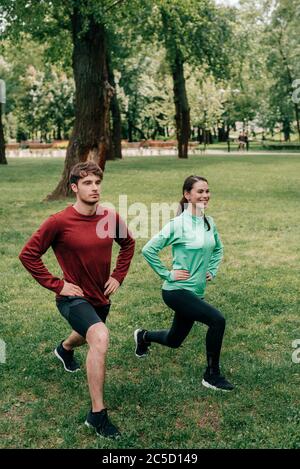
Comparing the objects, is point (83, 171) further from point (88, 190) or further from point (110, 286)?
point (110, 286)

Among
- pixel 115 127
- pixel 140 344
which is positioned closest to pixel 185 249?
pixel 140 344

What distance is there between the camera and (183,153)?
42.0 metres

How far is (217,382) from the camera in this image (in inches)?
215

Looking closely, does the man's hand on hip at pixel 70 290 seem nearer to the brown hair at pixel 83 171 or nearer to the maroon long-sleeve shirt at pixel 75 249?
the maroon long-sleeve shirt at pixel 75 249

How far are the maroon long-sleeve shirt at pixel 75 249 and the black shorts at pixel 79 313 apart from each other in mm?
114

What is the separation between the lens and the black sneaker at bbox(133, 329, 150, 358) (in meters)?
6.18

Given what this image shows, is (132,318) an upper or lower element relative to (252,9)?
lower

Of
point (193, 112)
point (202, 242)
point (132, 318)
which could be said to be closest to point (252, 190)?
point (132, 318)

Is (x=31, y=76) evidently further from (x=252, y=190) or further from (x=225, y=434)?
(x=225, y=434)

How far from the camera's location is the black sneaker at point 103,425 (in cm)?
459

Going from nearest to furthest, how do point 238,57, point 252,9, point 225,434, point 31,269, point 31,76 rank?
point 225,434 < point 31,269 < point 238,57 < point 252,9 < point 31,76

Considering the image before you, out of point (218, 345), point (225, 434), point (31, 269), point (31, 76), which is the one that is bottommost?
point (225, 434)

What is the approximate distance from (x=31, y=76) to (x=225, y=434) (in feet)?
229

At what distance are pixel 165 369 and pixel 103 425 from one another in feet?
4.71
